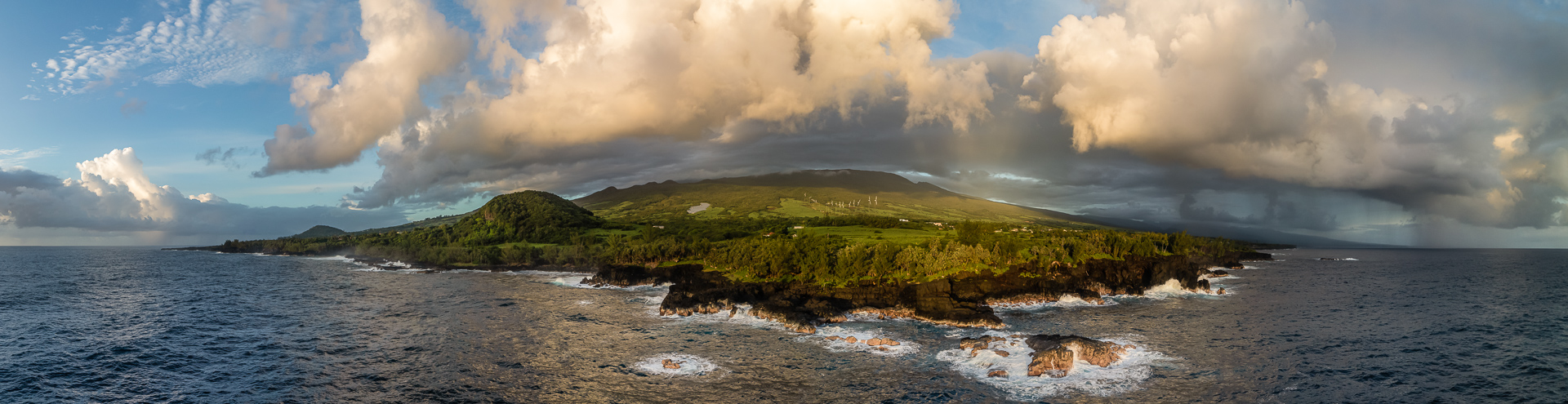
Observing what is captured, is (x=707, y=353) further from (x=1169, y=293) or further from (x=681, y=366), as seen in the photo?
(x=1169, y=293)

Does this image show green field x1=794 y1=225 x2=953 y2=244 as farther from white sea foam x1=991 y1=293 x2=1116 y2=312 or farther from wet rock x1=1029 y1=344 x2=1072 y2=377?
wet rock x1=1029 y1=344 x2=1072 y2=377

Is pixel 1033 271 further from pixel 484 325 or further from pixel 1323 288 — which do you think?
pixel 484 325

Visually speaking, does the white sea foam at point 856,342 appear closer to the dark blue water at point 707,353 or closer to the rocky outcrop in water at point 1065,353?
the dark blue water at point 707,353

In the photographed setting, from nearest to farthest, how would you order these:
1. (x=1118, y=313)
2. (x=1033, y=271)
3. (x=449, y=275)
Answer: (x=1118, y=313), (x=1033, y=271), (x=449, y=275)

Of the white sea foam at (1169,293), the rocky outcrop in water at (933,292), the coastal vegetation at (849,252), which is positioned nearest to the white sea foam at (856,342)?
the rocky outcrop in water at (933,292)

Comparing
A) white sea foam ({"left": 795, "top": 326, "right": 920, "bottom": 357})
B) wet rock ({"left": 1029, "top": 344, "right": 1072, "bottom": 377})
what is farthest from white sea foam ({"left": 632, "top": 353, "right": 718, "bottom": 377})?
wet rock ({"left": 1029, "top": 344, "right": 1072, "bottom": 377})

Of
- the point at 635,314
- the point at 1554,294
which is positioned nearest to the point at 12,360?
the point at 635,314
